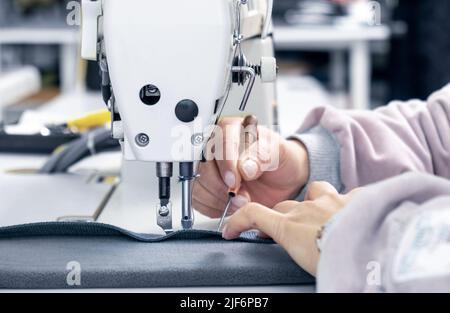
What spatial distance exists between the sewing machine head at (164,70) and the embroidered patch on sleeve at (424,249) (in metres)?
0.26

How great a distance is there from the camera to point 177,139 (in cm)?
82

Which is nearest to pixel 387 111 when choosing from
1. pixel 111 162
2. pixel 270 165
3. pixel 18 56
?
pixel 270 165

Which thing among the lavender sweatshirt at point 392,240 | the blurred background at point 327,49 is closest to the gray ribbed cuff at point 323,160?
the lavender sweatshirt at point 392,240

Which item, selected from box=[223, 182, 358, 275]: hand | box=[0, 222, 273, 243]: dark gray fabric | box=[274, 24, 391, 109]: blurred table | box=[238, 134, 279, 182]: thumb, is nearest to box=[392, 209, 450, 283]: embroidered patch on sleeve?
box=[223, 182, 358, 275]: hand

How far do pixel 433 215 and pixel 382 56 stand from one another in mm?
3546

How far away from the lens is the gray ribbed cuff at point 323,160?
101cm

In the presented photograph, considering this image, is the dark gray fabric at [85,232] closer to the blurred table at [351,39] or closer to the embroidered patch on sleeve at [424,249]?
the embroidered patch on sleeve at [424,249]

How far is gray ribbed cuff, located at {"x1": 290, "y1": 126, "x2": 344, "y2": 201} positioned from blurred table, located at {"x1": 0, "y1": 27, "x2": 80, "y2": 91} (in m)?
2.01

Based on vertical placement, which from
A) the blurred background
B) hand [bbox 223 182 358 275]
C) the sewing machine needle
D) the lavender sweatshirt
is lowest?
the blurred background

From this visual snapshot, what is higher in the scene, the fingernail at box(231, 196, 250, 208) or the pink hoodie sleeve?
the pink hoodie sleeve

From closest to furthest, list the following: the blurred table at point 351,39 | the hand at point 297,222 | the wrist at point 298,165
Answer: the hand at point 297,222 < the wrist at point 298,165 < the blurred table at point 351,39

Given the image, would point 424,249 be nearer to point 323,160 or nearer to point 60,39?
point 323,160

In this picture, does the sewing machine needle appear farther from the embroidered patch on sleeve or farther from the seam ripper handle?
the embroidered patch on sleeve

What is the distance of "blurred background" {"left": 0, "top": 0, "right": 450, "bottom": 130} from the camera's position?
2896mm
